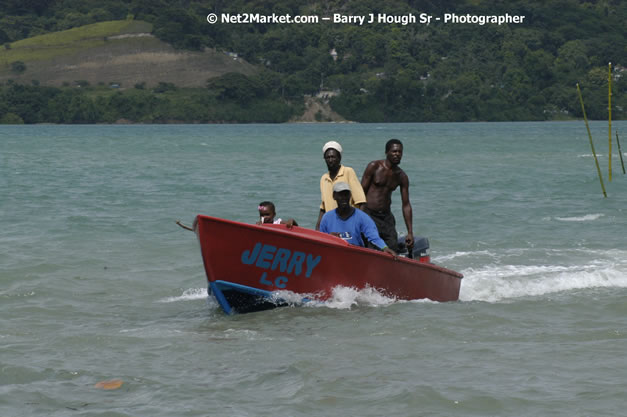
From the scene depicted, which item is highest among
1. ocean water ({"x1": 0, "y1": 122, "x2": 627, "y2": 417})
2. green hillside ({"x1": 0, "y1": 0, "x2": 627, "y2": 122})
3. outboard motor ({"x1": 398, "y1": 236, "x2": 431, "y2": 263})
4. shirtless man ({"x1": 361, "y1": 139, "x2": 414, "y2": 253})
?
green hillside ({"x1": 0, "y1": 0, "x2": 627, "y2": 122})

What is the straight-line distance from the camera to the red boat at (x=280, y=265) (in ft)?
31.1

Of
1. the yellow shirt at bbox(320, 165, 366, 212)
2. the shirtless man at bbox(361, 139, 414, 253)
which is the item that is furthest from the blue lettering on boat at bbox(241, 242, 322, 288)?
the shirtless man at bbox(361, 139, 414, 253)

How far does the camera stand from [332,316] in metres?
10.0

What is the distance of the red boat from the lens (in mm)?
9477

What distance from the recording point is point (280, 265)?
966cm

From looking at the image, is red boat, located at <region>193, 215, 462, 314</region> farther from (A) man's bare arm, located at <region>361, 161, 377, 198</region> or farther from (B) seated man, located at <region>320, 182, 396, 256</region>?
(A) man's bare arm, located at <region>361, 161, 377, 198</region>

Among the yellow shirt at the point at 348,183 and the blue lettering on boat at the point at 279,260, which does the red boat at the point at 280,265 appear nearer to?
the blue lettering on boat at the point at 279,260

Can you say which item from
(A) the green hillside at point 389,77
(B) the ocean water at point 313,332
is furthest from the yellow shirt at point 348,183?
(A) the green hillside at point 389,77

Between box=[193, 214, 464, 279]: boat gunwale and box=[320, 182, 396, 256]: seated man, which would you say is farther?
box=[320, 182, 396, 256]: seated man

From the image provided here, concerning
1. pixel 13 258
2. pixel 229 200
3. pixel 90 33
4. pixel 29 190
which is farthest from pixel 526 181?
pixel 90 33

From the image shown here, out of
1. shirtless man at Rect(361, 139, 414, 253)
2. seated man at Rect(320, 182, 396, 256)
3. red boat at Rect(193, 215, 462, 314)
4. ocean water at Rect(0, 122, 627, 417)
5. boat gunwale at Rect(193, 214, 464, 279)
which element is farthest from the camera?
shirtless man at Rect(361, 139, 414, 253)

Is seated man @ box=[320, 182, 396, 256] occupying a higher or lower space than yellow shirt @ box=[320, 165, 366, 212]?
lower

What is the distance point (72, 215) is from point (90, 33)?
589ft

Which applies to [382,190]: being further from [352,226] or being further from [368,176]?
[352,226]
